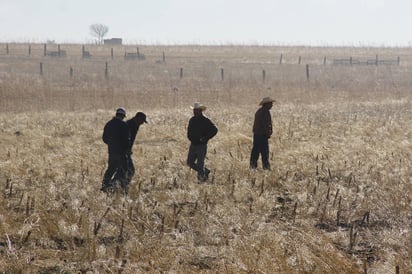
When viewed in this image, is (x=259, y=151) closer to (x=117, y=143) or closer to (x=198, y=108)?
(x=198, y=108)

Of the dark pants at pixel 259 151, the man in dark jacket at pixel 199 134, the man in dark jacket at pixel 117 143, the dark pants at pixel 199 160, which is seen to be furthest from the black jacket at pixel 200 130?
the man in dark jacket at pixel 117 143

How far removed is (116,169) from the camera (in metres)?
8.17

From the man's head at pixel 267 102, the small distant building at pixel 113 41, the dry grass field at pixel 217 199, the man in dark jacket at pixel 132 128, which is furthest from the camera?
the small distant building at pixel 113 41

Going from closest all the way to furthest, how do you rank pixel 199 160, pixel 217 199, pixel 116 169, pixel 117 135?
pixel 217 199 → pixel 117 135 → pixel 116 169 → pixel 199 160

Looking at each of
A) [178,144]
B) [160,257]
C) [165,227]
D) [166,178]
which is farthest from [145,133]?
[160,257]

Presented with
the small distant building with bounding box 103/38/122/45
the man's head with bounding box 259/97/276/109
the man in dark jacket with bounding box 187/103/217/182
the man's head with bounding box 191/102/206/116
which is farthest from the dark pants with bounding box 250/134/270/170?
the small distant building with bounding box 103/38/122/45

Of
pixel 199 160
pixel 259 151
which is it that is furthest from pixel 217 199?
pixel 259 151

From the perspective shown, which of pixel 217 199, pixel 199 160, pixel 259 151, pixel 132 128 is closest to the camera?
pixel 217 199

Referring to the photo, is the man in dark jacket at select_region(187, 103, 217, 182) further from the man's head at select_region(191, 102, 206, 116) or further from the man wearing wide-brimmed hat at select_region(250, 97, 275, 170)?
the man wearing wide-brimmed hat at select_region(250, 97, 275, 170)

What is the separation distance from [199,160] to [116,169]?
153 centimetres

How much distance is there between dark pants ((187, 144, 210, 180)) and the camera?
8.88 meters

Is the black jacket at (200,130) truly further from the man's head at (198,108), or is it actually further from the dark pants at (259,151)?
the dark pants at (259,151)

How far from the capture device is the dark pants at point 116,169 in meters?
8.02

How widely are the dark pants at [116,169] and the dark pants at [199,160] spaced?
4.29 ft
